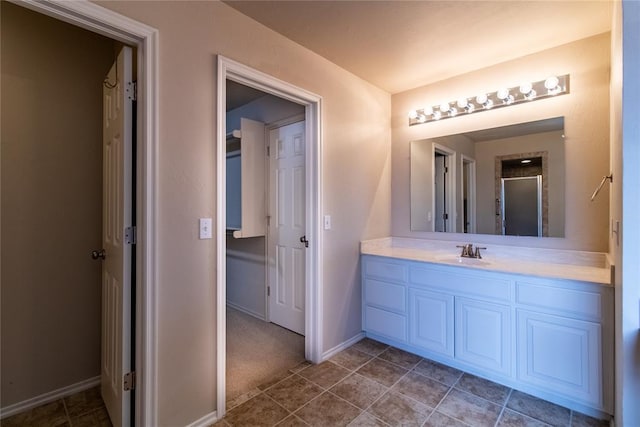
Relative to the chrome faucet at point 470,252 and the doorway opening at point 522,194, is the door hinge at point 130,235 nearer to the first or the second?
the chrome faucet at point 470,252

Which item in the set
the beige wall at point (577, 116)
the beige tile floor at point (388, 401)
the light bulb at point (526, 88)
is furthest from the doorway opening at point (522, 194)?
the beige tile floor at point (388, 401)

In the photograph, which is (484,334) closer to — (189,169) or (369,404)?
(369,404)

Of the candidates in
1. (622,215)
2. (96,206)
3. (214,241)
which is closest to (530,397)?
(622,215)

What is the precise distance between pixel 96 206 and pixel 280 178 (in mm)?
1537

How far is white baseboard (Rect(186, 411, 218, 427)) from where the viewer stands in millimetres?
1623

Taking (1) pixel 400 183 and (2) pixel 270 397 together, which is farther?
(1) pixel 400 183

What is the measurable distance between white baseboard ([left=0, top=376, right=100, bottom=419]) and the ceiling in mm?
2592

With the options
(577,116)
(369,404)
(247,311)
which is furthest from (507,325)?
(247,311)

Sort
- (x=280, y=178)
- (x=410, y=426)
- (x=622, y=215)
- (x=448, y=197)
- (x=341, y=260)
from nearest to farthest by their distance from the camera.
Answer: (x=622, y=215), (x=410, y=426), (x=341, y=260), (x=448, y=197), (x=280, y=178)

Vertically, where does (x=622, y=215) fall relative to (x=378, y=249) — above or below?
above

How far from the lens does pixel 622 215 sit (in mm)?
1297

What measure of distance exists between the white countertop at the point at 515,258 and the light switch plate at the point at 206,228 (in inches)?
58.7

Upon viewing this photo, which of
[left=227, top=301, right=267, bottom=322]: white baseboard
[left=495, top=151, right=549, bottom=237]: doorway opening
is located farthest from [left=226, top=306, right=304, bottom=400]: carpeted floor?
[left=495, top=151, right=549, bottom=237]: doorway opening

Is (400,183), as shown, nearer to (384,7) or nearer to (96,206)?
(384,7)
